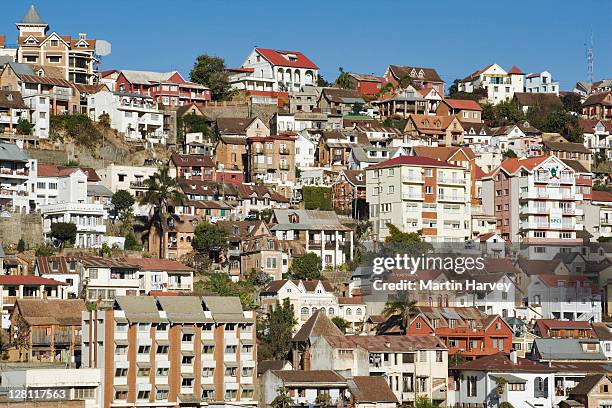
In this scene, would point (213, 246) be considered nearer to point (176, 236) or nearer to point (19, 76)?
point (176, 236)

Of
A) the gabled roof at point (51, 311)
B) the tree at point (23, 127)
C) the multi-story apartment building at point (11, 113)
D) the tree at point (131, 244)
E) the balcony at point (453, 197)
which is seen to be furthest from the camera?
the balcony at point (453, 197)

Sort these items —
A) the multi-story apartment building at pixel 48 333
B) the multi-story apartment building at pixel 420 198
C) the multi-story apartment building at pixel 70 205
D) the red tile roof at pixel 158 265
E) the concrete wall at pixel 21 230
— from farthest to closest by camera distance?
1. the multi-story apartment building at pixel 420 198
2. the multi-story apartment building at pixel 70 205
3. the concrete wall at pixel 21 230
4. the red tile roof at pixel 158 265
5. the multi-story apartment building at pixel 48 333

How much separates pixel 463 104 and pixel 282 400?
6135cm

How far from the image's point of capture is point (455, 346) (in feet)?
275

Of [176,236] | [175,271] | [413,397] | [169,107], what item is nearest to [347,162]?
[169,107]

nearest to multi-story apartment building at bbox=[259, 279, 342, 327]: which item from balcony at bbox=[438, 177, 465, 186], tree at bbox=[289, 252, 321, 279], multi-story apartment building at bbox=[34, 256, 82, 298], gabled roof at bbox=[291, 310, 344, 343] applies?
tree at bbox=[289, 252, 321, 279]

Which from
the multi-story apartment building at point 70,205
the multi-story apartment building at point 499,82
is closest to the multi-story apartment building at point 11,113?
the multi-story apartment building at point 70,205

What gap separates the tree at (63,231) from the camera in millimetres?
87438

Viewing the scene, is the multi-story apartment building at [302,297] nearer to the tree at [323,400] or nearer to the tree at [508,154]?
the tree at [323,400]

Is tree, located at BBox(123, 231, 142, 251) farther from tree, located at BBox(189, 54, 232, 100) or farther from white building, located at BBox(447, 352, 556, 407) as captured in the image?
tree, located at BBox(189, 54, 232, 100)

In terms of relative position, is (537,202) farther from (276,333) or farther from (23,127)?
(23,127)

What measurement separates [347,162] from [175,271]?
97.7 feet

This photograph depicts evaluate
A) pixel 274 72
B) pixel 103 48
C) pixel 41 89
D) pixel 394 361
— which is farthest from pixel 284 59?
pixel 394 361

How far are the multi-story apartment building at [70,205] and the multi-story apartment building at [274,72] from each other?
112 ft
